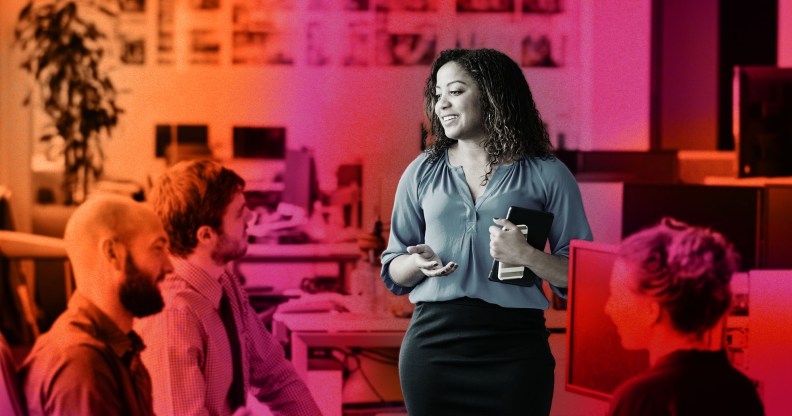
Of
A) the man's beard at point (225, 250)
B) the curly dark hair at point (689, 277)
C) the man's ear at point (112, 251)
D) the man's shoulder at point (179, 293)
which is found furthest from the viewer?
the man's beard at point (225, 250)

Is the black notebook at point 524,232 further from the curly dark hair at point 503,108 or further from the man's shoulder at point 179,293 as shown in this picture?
the man's shoulder at point 179,293

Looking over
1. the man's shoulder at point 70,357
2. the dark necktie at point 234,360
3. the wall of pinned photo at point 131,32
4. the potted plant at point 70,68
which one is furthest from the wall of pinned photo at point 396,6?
the man's shoulder at point 70,357

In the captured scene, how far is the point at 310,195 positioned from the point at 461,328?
1272 mm

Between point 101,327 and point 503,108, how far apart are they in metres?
1.32

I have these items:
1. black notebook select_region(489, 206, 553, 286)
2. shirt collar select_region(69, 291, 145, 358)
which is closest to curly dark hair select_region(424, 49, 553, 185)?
black notebook select_region(489, 206, 553, 286)

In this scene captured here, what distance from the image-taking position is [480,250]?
2.61 meters

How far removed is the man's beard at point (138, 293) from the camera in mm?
2967

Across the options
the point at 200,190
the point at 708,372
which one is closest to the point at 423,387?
the point at 708,372

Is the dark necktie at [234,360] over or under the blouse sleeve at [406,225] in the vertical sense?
under

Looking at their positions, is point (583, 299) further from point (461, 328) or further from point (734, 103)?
point (734, 103)

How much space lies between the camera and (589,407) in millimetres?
3740

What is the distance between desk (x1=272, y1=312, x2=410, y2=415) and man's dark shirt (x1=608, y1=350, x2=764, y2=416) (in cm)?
146

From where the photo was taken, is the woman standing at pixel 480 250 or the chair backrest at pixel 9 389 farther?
the chair backrest at pixel 9 389

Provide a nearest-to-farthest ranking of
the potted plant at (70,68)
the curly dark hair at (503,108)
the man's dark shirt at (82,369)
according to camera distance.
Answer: the curly dark hair at (503,108), the man's dark shirt at (82,369), the potted plant at (70,68)
